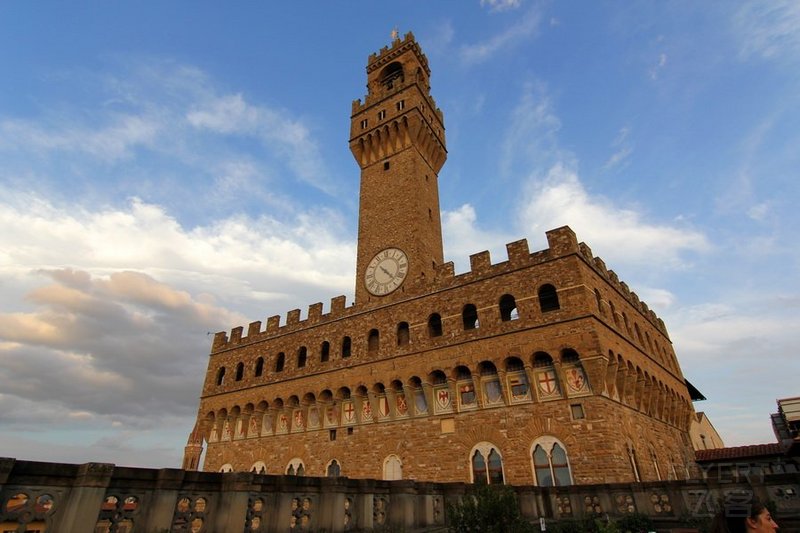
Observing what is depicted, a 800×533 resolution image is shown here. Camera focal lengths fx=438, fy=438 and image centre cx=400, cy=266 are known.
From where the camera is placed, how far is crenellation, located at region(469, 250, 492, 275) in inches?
789

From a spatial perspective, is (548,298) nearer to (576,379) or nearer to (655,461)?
(576,379)

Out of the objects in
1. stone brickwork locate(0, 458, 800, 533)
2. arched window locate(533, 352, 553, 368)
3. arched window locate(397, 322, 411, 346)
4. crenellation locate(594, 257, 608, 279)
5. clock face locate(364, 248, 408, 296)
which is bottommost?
stone brickwork locate(0, 458, 800, 533)

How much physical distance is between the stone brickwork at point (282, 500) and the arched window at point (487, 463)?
13.1ft

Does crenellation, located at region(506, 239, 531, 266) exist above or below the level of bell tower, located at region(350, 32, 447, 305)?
below

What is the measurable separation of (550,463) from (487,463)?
2.45m

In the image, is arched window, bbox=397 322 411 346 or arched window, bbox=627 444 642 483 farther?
arched window, bbox=397 322 411 346

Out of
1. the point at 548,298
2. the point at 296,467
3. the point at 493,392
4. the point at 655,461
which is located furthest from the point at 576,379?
the point at 296,467

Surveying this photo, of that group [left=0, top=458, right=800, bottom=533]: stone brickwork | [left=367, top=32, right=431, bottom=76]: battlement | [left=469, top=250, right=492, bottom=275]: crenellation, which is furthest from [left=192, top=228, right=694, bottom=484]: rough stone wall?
[left=367, top=32, right=431, bottom=76]: battlement

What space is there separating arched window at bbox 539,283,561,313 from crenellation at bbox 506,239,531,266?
4.76 feet

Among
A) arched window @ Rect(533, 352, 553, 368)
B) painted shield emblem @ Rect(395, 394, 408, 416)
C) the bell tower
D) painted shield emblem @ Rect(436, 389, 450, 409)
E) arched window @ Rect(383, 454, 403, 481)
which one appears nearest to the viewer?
arched window @ Rect(533, 352, 553, 368)

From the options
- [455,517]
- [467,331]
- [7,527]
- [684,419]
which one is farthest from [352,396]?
[684,419]

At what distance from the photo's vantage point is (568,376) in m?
16.8

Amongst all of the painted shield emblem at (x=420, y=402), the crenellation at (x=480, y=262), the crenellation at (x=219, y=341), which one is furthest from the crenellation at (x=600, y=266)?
the crenellation at (x=219, y=341)

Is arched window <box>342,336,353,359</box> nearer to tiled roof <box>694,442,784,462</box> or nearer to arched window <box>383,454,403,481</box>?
arched window <box>383,454,403,481</box>
